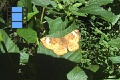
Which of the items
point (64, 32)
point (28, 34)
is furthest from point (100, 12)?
point (28, 34)

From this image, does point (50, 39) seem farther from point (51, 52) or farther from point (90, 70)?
point (90, 70)

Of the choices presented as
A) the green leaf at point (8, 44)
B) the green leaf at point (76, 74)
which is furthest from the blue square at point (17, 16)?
the green leaf at point (76, 74)

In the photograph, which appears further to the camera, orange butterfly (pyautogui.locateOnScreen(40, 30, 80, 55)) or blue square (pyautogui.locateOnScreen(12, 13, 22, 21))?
orange butterfly (pyautogui.locateOnScreen(40, 30, 80, 55))

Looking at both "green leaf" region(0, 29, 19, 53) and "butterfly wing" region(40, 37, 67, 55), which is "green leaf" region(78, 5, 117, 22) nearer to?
"butterfly wing" region(40, 37, 67, 55)

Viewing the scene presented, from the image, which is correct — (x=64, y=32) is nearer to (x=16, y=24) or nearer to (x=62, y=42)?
(x=62, y=42)

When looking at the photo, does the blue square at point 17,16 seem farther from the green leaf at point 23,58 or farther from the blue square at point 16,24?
the green leaf at point 23,58

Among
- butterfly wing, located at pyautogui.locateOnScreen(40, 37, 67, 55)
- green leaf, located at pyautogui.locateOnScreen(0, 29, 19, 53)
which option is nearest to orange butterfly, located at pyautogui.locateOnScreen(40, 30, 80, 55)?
butterfly wing, located at pyautogui.locateOnScreen(40, 37, 67, 55)
